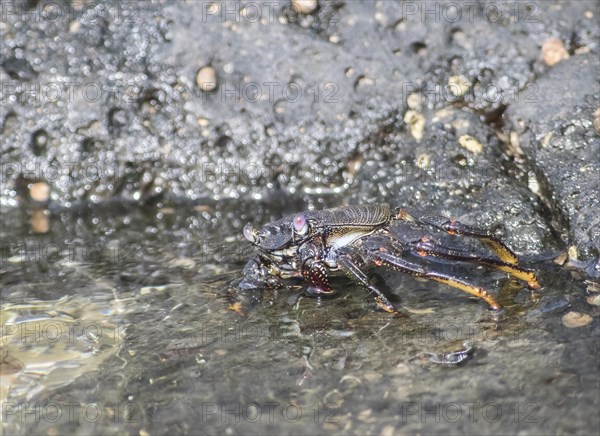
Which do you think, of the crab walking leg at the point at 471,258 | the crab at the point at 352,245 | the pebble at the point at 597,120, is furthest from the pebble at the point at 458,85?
the crab walking leg at the point at 471,258

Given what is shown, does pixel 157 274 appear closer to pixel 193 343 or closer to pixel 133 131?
pixel 193 343

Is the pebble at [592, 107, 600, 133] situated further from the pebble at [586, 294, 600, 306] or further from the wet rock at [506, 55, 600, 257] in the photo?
the pebble at [586, 294, 600, 306]

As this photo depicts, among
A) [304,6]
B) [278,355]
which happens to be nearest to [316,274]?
[278,355]

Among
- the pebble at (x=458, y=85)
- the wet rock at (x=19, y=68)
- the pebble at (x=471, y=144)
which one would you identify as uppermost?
the wet rock at (x=19, y=68)

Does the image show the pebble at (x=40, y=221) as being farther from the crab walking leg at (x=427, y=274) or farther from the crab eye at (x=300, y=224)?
the crab walking leg at (x=427, y=274)

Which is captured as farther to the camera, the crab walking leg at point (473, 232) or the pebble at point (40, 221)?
the pebble at point (40, 221)

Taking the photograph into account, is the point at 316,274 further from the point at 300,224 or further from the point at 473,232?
the point at 473,232
